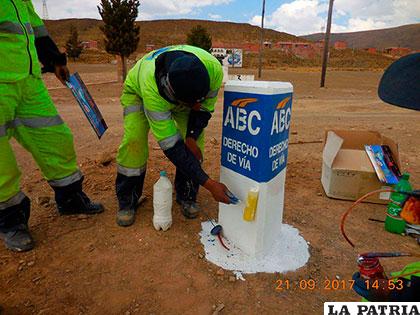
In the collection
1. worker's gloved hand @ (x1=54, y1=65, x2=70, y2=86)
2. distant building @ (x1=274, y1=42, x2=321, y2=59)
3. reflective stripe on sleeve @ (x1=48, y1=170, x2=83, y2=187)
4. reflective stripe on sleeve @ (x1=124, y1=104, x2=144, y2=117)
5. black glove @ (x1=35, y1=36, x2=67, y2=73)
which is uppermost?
distant building @ (x1=274, y1=42, x2=321, y2=59)

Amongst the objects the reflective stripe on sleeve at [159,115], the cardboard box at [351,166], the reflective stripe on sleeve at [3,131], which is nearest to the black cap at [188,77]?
the reflective stripe on sleeve at [159,115]

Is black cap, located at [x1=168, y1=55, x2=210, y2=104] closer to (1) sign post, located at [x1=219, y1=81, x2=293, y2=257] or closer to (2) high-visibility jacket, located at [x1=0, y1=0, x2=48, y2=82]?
(1) sign post, located at [x1=219, y1=81, x2=293, y2=257]

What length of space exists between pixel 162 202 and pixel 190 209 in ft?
1.17

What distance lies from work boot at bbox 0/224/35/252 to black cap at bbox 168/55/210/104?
5.04ft

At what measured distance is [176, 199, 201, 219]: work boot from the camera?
112 inches

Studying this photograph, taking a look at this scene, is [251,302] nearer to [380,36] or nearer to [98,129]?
[98,129]

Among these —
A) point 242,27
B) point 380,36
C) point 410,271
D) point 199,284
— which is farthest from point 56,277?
point 380,36

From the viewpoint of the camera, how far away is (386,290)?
149cm

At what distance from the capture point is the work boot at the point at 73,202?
271cm

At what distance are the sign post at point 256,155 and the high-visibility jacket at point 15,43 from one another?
137 centimetres

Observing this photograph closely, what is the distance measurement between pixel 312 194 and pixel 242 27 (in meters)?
96.5

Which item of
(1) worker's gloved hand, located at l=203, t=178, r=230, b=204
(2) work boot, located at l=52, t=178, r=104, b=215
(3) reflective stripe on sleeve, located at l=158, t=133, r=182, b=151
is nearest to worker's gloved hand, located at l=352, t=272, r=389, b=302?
(1) worker's gloved hand, located at l=203, t=178, r=230, b=204

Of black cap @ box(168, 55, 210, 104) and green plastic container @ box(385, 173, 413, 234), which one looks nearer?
black cap @ box(168, 55, 210, 104)

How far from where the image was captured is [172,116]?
8.22 ft
